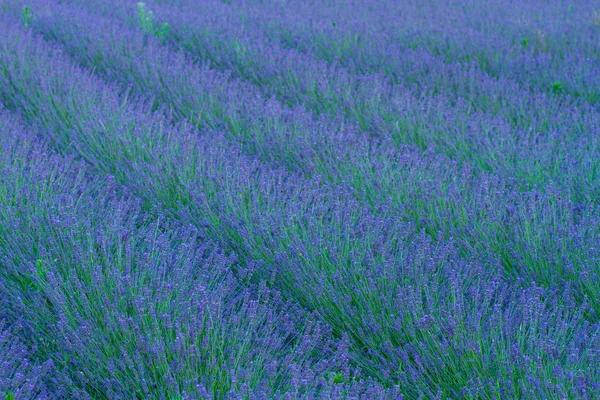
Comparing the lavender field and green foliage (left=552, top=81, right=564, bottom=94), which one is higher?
green foliage (left=552, top=81, right=564, bottom=94)

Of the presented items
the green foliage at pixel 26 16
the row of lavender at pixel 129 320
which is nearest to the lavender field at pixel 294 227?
the row of lavender at pixel 129 320

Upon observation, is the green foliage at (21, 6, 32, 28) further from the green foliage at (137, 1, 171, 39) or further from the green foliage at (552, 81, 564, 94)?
the green foliage at (552, 81, 564, 94)

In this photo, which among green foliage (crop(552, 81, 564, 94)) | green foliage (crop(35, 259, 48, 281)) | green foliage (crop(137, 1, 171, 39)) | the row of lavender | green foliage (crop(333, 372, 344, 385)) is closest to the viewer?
the row of lavender

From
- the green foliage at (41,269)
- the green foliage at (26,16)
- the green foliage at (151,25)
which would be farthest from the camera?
the green foliage at (26,16)

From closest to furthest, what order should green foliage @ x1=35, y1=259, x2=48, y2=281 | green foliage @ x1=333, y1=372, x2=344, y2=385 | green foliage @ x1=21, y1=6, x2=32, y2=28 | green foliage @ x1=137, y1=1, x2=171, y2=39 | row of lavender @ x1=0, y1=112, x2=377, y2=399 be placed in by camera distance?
row of lavender @ x1=0, y1=112, x2=377, y2=399
green foliage @ x1=333, y1=372, x2=344, y2=385
green foliage @ x1=35, y1=259, x2=48, y2=281
green foliage @ x1=137, y1=1, x2=171, y2=39
green foliage @ x1=21, y1=6, x2=32, y2=28

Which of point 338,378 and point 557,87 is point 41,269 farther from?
point 557,87

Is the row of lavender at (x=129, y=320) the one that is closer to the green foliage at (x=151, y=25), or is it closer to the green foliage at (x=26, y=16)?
the green foliage at (x=151, y=25)

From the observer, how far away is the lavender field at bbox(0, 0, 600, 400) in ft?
7.20

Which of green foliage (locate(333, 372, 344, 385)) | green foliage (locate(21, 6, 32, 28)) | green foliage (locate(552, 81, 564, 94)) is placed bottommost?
green foliage (locate(21, 6, 32, 28))

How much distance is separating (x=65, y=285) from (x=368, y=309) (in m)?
1.00

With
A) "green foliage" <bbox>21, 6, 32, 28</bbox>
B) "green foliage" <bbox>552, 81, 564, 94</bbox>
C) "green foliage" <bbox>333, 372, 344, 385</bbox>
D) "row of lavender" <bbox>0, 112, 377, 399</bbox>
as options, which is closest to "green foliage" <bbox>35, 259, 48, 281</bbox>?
"row of lavender" <bbox>0, 112, 377, 399</bbox>

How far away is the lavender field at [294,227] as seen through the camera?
2.20m

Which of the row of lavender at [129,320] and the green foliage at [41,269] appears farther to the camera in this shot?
the green foliage at [41,269]

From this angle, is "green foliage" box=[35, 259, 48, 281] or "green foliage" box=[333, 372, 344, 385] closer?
"green foliage" box=[333, 372, 344, 385]
